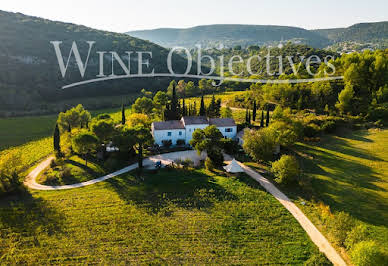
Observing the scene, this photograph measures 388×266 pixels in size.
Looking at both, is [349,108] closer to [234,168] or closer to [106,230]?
[234,168]

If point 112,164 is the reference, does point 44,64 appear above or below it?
above

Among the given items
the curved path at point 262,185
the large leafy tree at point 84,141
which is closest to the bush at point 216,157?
the curved path at point 262,185

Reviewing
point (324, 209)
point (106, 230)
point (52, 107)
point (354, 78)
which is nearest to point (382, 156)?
point (324, 209)

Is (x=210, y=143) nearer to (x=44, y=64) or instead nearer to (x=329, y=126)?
(x=329, y=126)

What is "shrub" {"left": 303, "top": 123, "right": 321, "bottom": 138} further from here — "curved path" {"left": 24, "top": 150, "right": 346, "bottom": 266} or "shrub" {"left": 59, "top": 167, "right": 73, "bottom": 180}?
"shrub" {"left": 59, "top": 167, "right": 73, "bottom": 180}

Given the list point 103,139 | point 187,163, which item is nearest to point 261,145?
point 187,163

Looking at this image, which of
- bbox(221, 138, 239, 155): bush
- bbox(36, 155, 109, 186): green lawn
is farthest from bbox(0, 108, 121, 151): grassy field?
bbox(221, 138, 239, 155): bush

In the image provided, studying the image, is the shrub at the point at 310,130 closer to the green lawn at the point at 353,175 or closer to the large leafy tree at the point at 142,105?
the green lawn at the point at 353,175
